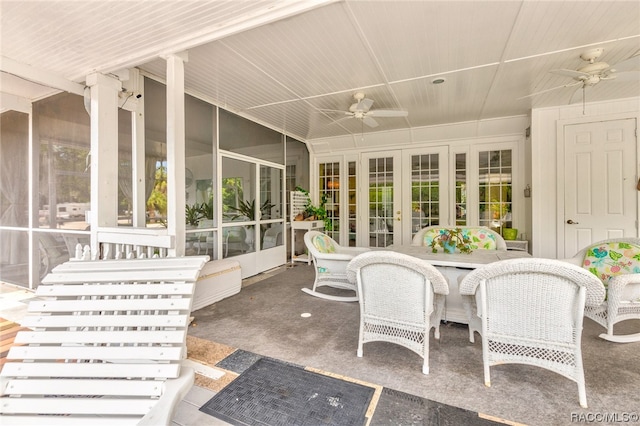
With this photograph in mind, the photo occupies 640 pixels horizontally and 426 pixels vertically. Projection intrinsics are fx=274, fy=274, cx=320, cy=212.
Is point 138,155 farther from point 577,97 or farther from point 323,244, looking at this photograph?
point 577,97

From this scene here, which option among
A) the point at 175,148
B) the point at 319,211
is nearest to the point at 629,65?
the point at 175,148

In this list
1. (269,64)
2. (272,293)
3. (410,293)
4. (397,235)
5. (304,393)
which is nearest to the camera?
(304,393)

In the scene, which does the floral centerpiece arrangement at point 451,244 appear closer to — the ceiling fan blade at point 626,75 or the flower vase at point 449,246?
the flower vase at point 449,246

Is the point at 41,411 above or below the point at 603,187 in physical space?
below

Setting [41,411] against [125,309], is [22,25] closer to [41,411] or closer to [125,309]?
[125,309]

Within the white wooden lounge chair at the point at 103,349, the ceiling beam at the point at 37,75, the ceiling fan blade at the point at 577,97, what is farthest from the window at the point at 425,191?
the ceiling beam at the point at 37,75

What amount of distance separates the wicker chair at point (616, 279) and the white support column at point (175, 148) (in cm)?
354

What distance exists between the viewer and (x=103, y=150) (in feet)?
9.42

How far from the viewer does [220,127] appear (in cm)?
445

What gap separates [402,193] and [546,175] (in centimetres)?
254

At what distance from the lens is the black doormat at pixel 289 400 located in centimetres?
163

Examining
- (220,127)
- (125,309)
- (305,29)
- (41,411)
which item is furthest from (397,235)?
(41,411)

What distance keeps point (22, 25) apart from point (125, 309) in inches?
99.2

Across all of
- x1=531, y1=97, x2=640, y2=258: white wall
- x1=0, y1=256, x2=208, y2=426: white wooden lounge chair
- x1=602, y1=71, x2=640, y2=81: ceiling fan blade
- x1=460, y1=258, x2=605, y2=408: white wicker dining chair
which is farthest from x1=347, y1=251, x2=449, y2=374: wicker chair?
x1=531, y1=97, x2=640, y2=258: white wall
